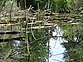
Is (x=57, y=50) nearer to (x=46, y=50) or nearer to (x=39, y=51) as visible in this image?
(x=46, y=50)

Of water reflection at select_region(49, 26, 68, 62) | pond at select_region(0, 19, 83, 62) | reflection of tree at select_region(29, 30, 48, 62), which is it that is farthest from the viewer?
water reflection at select_region(49, 26, 68, 62)

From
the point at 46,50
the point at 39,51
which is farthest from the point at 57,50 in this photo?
the point at 39,51

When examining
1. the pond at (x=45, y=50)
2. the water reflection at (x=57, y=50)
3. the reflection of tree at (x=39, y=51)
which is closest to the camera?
the pond at (x=45, y=50)

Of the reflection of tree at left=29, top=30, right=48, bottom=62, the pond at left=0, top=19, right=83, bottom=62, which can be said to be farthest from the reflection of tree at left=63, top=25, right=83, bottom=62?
the reflection of tree at left=29, top=30, right=48, bottom=62

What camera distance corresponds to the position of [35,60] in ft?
22.6

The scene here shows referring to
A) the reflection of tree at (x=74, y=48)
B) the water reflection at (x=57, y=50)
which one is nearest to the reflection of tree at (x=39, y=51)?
the water reflection at (x=57, y=50)

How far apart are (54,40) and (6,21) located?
2.95 m

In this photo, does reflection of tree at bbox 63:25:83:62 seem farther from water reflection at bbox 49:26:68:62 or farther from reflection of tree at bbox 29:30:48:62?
reflection of tree at bbox 29:30:48:62

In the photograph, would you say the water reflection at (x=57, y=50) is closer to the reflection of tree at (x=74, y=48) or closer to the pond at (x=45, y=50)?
the pond at (x=45, y=50)

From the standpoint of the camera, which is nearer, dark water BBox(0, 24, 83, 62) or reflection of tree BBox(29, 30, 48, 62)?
dark water BBox(0, 24, 83, 62)

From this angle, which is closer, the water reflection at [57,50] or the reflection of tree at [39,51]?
the reflection of tree at [39,51]

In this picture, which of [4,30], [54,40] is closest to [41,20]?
[4,30]

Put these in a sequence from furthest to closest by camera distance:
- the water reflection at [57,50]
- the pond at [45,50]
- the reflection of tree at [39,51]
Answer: the water reflection at [57,50] → the reflection of tree at [39,51] → the pond at [45,50]

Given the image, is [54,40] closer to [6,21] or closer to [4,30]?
[4,30]
